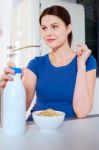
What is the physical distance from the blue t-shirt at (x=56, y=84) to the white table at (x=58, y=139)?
37 centimetres

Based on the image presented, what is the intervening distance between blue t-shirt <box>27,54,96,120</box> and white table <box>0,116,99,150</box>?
1.22 feet

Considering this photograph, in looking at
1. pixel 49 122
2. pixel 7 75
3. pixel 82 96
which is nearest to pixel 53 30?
pixel 82 96

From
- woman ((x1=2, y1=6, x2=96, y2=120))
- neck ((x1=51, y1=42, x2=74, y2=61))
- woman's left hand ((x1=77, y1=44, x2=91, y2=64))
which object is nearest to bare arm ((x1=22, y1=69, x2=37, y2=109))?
woman ((x1=2, y1=6, x2=96, y2=120))

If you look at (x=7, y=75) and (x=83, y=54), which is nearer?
(x=7, y=75)

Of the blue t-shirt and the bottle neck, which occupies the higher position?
the bottle neck

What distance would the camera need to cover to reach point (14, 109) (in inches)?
29.0

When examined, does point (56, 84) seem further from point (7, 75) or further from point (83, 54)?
point (7, 75)

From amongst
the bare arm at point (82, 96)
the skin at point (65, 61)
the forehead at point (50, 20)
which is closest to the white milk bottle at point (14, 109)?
the skin at point (65, 61)

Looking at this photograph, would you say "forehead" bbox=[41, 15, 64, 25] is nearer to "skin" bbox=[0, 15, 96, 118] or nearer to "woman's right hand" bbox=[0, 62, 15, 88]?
"skin" bbox=[0, 15, 96, 118]

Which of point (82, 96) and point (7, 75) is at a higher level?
point (7, 75)

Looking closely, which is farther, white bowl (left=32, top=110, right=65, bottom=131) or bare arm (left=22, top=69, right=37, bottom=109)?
bare arm (left=22, top=69, right=37, bottom=109)

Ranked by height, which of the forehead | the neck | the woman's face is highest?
the forehead

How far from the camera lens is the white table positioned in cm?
63

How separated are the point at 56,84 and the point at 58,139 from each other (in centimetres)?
57
